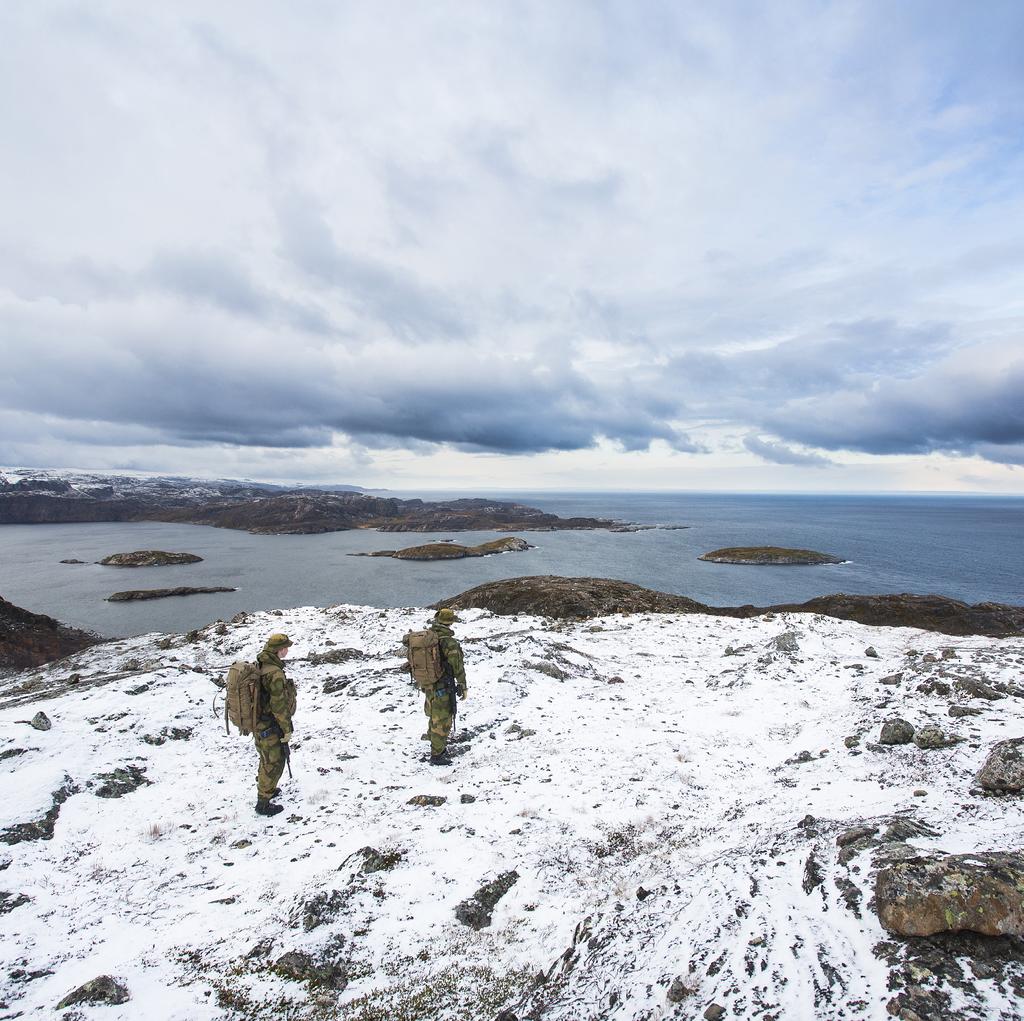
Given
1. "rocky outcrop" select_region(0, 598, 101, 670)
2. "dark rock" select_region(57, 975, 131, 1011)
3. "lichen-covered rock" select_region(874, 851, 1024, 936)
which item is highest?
"lichen-covered rock" select_region(874, 851, 1024, 936)

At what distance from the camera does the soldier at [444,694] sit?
10.0 meters

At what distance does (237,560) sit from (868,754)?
376ft

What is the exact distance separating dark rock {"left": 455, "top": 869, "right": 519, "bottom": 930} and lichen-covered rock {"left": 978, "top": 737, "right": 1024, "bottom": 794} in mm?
6464

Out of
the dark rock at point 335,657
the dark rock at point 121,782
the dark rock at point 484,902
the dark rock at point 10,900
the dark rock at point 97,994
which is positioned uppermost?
the dark rock at point 97,994

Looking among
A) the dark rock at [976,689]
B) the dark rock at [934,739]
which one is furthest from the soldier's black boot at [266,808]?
the dark rock at [976,689]

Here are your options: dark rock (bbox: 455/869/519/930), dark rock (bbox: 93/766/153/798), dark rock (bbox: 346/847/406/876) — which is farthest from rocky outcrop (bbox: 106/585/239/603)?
dark rock (bbox: 455/869/519/930)

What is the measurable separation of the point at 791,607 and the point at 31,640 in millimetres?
66077

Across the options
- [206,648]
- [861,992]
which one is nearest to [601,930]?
[861,992]

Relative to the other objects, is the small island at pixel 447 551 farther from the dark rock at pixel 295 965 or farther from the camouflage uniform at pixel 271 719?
the dark rock at pixel 295 965

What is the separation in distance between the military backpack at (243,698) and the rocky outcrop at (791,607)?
36.8 m

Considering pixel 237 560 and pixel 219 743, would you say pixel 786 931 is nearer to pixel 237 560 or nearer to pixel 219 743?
pixel 219 743

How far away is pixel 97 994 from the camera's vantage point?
450 cm

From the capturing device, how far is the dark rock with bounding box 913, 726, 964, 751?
8.80m

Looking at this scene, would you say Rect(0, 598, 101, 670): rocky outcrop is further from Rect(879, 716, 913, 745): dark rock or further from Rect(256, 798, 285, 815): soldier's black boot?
Rect(879, 716, 913, 745): dark rock
